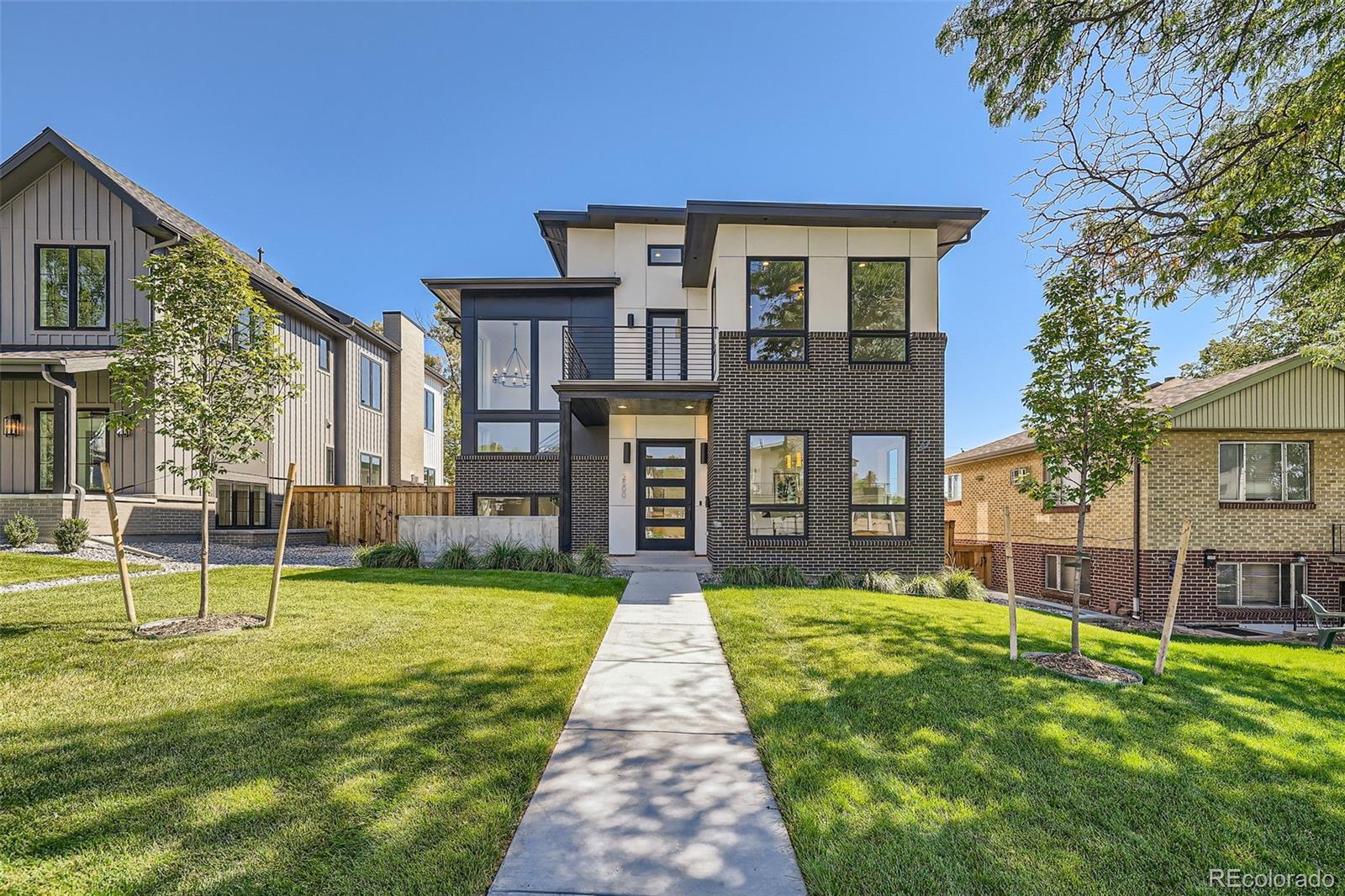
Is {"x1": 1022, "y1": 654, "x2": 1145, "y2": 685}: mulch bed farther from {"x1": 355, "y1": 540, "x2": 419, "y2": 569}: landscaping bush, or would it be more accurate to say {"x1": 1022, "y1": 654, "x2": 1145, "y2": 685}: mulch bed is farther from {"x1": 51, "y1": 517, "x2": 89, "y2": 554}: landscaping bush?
{"x1": 51, "y1": 517, "x2": 89, "y2": 554}: landscaping bush

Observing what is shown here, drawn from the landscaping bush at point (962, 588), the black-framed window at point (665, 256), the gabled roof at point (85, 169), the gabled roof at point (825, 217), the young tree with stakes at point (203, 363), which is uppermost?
the gabled roof at point (85, 169)

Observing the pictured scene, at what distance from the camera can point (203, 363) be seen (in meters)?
6.41

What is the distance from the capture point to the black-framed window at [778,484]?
1133 centimetres

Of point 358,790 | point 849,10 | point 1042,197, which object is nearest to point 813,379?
point 1042,197

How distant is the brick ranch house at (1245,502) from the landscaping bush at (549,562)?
814 cm

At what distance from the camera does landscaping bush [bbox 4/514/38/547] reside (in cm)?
1097

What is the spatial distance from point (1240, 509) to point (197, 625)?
18077mm

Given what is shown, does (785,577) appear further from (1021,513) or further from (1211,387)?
(1211,387)

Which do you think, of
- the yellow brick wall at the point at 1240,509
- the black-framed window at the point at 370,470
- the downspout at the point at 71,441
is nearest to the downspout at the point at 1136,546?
the yellow brick wall at the point at 1240,509

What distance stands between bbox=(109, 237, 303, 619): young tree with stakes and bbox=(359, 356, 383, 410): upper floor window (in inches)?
613

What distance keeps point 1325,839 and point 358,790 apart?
4702 mm

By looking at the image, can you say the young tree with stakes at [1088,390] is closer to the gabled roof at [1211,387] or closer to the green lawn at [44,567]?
the gabled roof at [1211,387]

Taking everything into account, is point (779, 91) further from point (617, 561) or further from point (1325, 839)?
point (1325, 839)

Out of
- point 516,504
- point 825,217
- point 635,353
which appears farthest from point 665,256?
point 516,504
